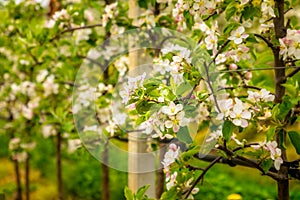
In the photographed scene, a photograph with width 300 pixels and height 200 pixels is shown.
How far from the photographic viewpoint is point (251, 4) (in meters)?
1.29

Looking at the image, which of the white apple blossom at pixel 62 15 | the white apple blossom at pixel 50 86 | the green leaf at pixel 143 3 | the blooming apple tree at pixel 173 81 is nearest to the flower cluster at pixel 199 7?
the blooming apple tree at pixel 173 81

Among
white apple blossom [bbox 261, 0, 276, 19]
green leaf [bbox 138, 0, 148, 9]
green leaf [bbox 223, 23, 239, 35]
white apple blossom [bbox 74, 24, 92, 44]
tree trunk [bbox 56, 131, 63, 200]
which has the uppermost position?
green leaf [bbox 138, 0, 148, 9]

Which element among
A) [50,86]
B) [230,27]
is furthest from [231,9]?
[50,86]

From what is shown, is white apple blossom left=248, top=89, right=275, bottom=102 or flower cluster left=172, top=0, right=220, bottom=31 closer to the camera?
white apple blossom left=248, top=89, right=275, bottom=102

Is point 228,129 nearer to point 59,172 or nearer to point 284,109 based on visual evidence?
point 284,109

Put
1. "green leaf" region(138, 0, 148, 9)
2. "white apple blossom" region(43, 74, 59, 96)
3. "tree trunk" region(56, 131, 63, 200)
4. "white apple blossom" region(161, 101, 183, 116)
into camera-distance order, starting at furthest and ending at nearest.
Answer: "tree trunk" region(56, 131, 63, 200)
"white apple blossom" region(43, 74, 59, 96)
"green leaf" region(138, 0, 148, 9)
"white apple blossom" region(161, 101, 183, 116)

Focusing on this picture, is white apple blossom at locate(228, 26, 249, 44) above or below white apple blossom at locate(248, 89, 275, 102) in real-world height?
above

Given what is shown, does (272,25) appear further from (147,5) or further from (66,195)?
(66,195)

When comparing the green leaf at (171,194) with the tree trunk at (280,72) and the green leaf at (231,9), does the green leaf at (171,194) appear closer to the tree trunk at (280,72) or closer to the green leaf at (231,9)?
the tree trunk at (280,72)

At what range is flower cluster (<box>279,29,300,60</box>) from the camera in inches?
49.7

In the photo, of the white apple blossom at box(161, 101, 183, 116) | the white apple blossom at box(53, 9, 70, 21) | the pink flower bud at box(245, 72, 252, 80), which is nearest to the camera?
the white apple blossom at box(161, 101, 183, 116)

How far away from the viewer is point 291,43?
4.18 ft

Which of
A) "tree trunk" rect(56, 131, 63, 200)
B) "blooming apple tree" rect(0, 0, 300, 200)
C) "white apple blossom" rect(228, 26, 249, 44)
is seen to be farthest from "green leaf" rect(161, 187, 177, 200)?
"tree trunk" rect(56, 131, 63, 200)

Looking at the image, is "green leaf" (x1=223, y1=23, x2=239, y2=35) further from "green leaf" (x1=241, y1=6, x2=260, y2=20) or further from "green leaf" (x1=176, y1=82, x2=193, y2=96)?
"green leaf" (x1=176, y1=82, x2=193, y2=96)
